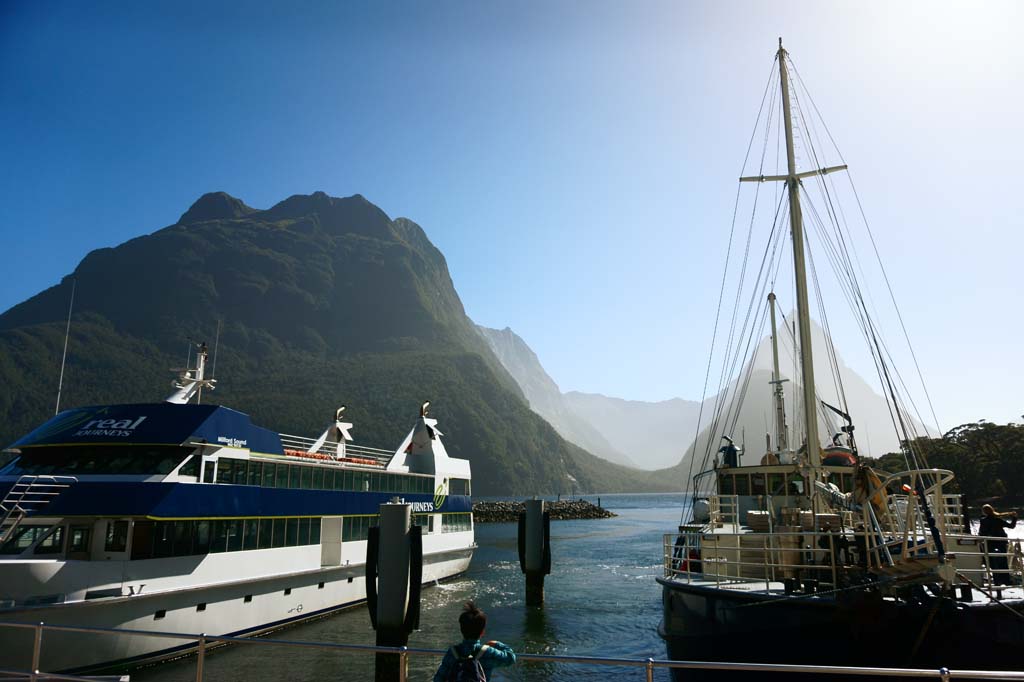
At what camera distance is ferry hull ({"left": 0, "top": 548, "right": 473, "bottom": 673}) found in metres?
14.7

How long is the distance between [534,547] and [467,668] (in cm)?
1945

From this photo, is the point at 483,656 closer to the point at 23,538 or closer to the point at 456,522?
the point at 23,538

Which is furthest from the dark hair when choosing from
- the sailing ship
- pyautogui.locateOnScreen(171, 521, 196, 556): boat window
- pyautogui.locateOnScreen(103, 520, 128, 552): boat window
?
pyautogui.locateOnScreen(103, 520, 128, 552): boat window

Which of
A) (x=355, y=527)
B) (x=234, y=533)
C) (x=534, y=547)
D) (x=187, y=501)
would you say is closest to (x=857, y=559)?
(x=534, y=547)

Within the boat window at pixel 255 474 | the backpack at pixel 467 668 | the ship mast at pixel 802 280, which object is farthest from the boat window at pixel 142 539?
the ship mast at pixel 802 280

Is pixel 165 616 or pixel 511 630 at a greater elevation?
pixel 165 616

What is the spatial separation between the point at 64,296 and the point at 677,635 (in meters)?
233

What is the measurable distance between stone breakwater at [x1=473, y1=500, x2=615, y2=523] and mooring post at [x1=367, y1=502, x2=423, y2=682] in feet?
273

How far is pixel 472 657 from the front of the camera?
5953 mm

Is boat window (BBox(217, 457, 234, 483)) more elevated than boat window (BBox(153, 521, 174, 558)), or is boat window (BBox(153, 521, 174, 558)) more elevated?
boat window (BBox(217, 457, 234, 483))

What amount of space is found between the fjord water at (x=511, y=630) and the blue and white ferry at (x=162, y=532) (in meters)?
1.07

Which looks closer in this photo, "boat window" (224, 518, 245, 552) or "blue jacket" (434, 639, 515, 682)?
"blue jacket" (434, 639, 515, 682)

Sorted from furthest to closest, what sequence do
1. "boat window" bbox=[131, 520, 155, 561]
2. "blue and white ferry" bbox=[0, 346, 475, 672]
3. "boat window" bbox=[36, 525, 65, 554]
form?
"boat window" bbox=[131, 520, 155, 561] → "boat window" bbox=[36, 525, 65, 554] → "blue and white ferry" bbox=[0, 346, 475, 672]

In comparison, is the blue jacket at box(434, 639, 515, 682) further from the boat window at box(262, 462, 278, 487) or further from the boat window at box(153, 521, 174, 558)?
the boat window at box(262, 462, 278, 487)
